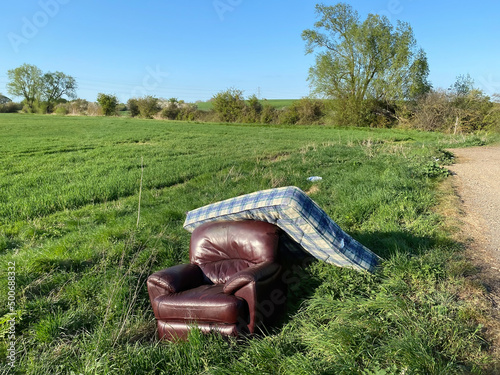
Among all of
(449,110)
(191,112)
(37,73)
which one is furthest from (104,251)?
(37,73)

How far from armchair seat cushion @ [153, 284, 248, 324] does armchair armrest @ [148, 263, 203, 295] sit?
0.10 metres

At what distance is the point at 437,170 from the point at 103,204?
9.05 meters

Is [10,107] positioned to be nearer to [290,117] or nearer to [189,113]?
[189,113]

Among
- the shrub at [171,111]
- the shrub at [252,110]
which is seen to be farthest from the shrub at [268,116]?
the shrub at [171,111]

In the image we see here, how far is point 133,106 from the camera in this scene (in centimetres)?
5731

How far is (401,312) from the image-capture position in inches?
139

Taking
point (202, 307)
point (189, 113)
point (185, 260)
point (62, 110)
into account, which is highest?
point (189, 113)

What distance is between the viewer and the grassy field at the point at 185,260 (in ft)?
10.4

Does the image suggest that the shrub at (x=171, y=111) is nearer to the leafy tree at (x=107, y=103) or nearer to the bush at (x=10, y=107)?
the leafy tree at (x=107, y=103)

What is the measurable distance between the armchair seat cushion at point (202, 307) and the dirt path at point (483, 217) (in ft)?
7.73

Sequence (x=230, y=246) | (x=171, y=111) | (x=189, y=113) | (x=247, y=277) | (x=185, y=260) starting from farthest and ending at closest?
(x=171, y=111)
(x=189, y=113)
(x=185, y=260)
(x=230, y=246)
(x=247, y=277)

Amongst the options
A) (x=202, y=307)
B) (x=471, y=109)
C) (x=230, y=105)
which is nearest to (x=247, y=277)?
(x=202, y=307)

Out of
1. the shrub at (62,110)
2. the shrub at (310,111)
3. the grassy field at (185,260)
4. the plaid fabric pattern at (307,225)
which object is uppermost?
the shrub at (310,111)

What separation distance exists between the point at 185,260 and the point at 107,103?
57.7m
